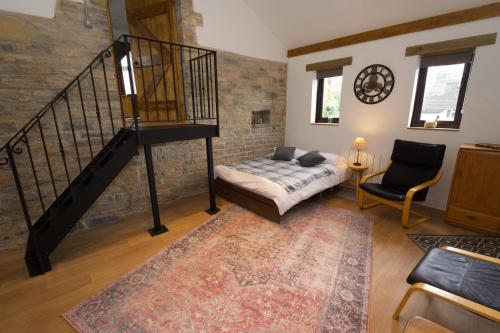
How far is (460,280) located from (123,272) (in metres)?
2.62

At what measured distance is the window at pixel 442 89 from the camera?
2973 mm

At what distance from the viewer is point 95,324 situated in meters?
1.56

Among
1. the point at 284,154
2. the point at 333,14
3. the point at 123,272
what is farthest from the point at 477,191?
the point at 123,272

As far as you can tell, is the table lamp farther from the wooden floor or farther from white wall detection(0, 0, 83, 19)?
white wall detection(0, 0, 83, 19)

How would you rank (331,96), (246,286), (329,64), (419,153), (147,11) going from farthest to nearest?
1. (331,96)
2. (329,64)
3. (147,11)
4. (419,153)
5. (246,286)

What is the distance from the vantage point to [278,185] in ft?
9.41

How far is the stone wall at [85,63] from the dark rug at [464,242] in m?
3.02

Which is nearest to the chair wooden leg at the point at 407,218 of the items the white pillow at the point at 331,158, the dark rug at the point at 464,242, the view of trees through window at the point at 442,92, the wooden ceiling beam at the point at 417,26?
the dark rug at the point at 464,242

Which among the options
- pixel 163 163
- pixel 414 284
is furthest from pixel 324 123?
pixel 414 284

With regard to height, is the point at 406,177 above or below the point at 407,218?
above

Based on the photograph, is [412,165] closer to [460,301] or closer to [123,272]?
[460,301]

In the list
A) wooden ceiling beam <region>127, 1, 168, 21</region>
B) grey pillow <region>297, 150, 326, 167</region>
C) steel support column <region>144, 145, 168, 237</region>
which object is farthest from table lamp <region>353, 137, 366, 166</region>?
wooden ceiling beam <region>127, 1, 168, 21</region>

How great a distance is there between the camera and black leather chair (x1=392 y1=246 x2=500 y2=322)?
1.30m

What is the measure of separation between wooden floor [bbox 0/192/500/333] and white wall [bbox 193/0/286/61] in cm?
278
